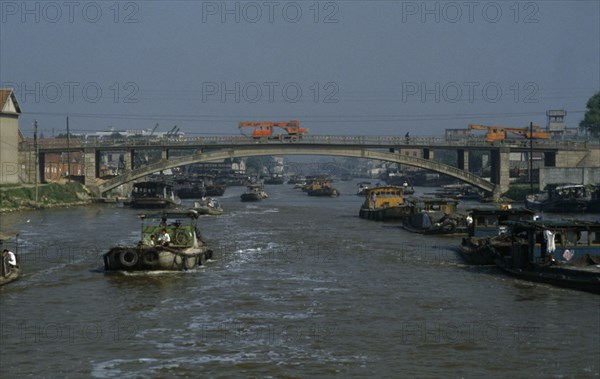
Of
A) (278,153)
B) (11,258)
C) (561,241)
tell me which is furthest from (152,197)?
(561,241)

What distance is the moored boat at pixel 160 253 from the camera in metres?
38.9

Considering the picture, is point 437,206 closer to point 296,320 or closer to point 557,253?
point 557,253

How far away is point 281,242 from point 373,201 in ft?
83.7

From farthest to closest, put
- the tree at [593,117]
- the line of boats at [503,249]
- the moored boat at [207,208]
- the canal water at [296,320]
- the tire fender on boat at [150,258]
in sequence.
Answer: the tree at [593,117]
the moored boat at [207,208]
the tire fender on boat at [150,258]
the line of boats at [503,249]
the canal water at [296,320]

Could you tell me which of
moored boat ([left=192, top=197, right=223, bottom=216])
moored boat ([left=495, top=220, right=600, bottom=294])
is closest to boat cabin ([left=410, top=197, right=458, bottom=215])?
moored boat ([left=192, top=197, right=223, bottom=216])

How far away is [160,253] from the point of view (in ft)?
128

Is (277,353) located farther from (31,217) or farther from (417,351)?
(31,217)

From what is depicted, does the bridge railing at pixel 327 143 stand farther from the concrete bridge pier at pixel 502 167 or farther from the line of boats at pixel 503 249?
the line of boats at pixel 503 249

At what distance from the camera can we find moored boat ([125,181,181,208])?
294ft

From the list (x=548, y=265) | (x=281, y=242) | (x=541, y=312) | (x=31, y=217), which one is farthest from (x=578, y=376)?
(x=31, y=217)

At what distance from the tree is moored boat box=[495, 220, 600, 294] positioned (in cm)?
12671

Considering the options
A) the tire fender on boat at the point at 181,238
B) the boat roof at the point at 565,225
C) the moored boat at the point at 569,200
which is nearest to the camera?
the boat roof at the point at 565,225

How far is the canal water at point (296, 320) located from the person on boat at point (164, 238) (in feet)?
6.83

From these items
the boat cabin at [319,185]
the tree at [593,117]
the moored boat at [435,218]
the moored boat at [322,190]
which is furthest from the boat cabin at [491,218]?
the tree at [593,117]
